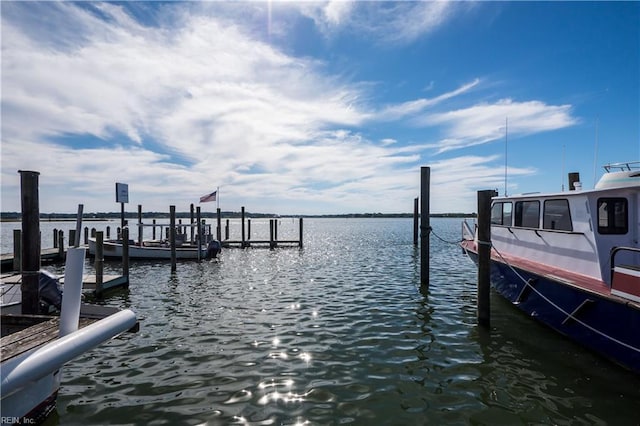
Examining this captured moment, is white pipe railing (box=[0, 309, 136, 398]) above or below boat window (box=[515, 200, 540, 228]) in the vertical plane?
below

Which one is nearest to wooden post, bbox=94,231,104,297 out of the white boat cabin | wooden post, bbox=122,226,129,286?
wooden post, bbox=122,226,129,286

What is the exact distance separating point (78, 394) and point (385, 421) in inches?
185

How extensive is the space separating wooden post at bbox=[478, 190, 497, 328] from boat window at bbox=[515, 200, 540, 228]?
2.36m

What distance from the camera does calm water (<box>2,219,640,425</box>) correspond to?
4.96m

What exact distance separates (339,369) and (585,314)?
4.83 meters

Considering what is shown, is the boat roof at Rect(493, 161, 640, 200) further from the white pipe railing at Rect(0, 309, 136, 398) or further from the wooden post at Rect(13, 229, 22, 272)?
the wooden post at Rect(13, 229, 22, 272)

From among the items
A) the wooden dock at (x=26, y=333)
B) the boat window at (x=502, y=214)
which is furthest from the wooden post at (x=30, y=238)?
the boat window at (x=502, y=214)

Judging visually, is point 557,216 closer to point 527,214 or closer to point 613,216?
point 613,216

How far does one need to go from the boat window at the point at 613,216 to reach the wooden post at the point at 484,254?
216cm

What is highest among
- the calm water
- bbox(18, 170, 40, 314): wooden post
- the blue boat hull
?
bbox(18, 170, 40, 314): wooden post

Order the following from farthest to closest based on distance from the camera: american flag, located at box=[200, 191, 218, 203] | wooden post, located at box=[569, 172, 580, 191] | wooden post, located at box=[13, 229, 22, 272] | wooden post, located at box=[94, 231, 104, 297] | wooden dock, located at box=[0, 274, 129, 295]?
1. american flag, located at box=[200, 191, 218, 203]
2. wooden post, located at box=[13, 229, 22, 272]
3. wooden dock, located at box=[0, 274, 129, 295]
4. wooden post, located at box=[94, 231, 104, 297]
5. wooden post, located at box=[569, 172, 580, 191]

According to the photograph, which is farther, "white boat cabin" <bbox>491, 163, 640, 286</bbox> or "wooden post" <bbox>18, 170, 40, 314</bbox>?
"white boat cabin" <bbox>491, 163, 640, 286</bbox>

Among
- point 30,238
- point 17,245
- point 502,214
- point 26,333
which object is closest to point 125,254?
point 17,245

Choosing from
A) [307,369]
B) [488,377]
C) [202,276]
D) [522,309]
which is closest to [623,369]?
[488,377]
